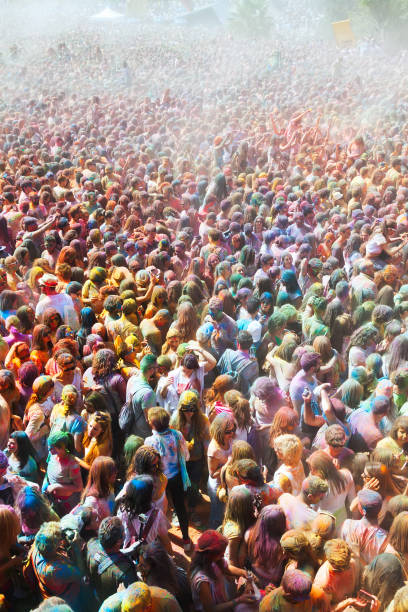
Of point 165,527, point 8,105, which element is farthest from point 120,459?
point 8,105

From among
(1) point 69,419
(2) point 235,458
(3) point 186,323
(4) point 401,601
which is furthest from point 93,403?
(4) point 401,601

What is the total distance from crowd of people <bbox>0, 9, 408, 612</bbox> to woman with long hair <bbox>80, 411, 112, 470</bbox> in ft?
0.06

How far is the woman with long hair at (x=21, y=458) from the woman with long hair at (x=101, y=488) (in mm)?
614

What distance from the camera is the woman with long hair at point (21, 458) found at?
4.49 meters

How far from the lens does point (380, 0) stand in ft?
141

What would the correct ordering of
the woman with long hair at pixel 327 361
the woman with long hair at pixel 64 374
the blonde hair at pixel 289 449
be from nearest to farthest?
the blonde hair at pixel 289 449
the woman with long hair at pixel 64 374
the woman with long hair at pixel 327 361

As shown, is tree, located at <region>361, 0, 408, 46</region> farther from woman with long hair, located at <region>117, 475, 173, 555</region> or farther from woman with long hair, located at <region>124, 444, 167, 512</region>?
woman with long hair, located at <region>117, 475, 173, 555</region>

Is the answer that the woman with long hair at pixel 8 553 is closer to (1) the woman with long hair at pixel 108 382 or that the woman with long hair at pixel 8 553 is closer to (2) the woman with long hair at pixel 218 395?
(1) the woman with long hair at pixel 108 382

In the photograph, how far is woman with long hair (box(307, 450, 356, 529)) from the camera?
4234 mm

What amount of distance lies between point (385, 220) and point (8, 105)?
22142 mm

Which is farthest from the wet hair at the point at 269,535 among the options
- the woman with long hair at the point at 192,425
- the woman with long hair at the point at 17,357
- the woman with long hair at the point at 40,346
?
the woman with long hair at the point at 17,357

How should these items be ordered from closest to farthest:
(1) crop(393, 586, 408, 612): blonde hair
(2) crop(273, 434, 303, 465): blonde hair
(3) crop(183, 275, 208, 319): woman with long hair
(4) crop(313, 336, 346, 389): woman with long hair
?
(1) crop(393, 586, 408, 612): blonde hair → (2) crop(273, 434, 303, 465): blonde hair → (4) crop(313, 336, 346, 389): woman with long hair → (3) crop(183, 275, 208, 319): woman with long hair

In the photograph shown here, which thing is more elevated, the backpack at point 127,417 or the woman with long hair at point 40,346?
the woman with long hair at point 40,346

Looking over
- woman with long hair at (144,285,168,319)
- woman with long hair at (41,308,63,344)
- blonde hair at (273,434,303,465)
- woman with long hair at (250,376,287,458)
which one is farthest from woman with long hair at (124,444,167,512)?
woman with long hair at (144,285,168,319)
